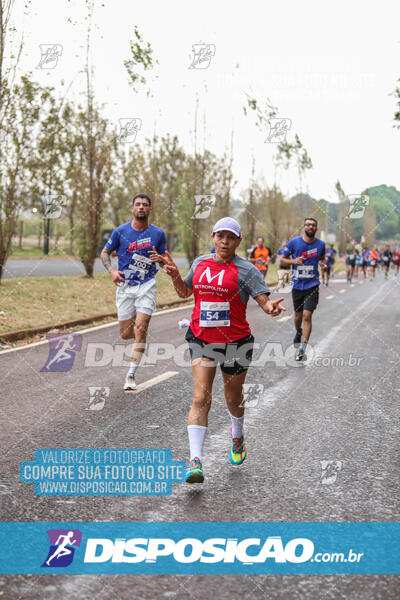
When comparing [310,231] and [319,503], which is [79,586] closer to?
[319,503]

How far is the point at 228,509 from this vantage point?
4.11m

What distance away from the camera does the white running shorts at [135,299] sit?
7.90m

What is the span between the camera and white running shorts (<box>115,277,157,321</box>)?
7902 millimetres

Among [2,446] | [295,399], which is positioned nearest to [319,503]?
[2,446]

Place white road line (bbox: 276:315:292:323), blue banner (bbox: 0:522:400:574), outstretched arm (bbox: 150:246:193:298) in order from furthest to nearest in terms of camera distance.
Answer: white road line (bbox: 276:315:292:323), outstretched arm (bbox: 150:246:193:298), blue banner (bbox: 0:522:400:574)

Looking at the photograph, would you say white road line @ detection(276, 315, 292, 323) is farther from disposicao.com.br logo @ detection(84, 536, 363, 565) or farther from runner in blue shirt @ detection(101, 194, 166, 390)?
disposicao.com.br logo @ detection(84, 536, 363, 565)

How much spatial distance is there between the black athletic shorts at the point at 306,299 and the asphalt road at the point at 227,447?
79 centimetres

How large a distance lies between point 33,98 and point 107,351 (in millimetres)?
10477

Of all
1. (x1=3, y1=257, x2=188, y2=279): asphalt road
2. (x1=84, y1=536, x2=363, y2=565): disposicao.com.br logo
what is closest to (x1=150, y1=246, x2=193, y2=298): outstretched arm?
(x1=84, y1=536, x2=363, y2=565): disposicao.com.br logo

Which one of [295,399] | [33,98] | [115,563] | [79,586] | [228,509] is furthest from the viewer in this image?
[33,98]

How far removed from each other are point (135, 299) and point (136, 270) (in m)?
0.35

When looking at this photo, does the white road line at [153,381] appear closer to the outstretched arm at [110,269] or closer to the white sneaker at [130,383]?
the white sneaker at [130,383]

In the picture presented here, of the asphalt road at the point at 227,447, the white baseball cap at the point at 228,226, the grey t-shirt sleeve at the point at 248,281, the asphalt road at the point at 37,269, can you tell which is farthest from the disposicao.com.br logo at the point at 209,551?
the asphalt road at the point at 37,269

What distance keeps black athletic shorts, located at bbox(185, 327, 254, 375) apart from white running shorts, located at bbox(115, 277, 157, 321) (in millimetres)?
3129
